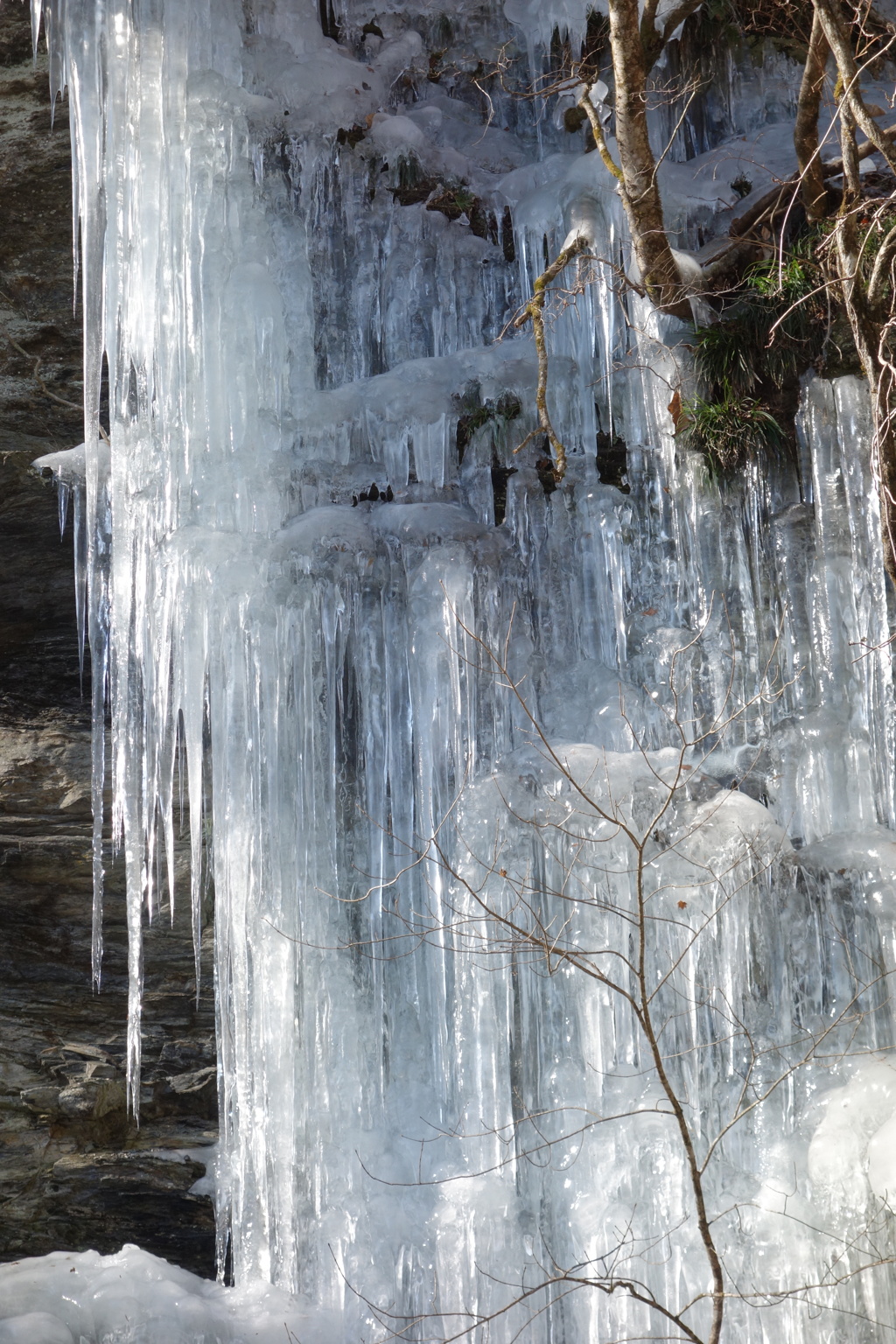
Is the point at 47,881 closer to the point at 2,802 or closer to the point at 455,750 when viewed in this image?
the point at 2,802

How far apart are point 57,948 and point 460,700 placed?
317 cm

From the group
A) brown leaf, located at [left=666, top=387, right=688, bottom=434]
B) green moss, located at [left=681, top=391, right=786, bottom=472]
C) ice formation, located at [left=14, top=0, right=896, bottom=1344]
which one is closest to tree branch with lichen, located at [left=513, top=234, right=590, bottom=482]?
ice formation, located at [left=14, top=0, right=896, bottom=1344]

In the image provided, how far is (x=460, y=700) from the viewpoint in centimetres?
586

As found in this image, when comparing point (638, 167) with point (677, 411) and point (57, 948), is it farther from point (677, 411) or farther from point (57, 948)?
point (57, 948)

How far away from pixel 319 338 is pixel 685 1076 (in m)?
4.23

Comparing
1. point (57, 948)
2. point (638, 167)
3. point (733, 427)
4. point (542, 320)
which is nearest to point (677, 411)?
point (733, 427)

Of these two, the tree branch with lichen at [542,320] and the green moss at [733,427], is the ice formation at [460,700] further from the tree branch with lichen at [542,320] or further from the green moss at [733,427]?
the tree branch with lichen at [542,320]

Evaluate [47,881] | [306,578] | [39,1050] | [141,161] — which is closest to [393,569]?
[306,578]

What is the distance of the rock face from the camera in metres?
7.10

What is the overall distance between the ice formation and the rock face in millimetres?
855

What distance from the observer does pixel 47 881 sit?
24.5ft

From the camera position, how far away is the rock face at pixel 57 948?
7102 mm

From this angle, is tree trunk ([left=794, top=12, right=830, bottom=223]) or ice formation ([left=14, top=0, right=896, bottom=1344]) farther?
tree trunk ([left=794, top=12, right=830, bottom=223])

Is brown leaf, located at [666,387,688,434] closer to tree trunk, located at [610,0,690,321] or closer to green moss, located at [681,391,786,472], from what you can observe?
green moss, located at [681,391,786,472]
